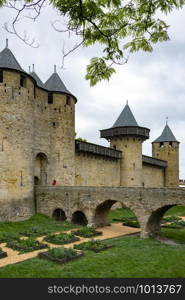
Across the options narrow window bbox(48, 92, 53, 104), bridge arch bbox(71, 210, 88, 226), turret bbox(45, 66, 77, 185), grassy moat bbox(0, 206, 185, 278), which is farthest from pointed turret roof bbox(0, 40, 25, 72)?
grassy moat bbox(0, 206, 185, 278)

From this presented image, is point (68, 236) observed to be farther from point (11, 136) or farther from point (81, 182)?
point (81, 182)

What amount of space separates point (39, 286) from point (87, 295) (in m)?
1.44

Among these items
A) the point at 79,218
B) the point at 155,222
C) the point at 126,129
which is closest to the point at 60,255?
the point at 155,222

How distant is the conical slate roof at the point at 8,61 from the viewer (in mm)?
18844

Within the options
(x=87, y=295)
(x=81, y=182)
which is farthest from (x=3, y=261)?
(x=81, y=182)

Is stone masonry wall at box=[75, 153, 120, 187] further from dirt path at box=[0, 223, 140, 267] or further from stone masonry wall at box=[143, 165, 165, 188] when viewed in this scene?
dirt path at box=[0, 223, 140, 267]

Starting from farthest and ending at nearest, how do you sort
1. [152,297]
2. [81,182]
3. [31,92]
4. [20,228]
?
1. [81,182]
2. [31,92]
3. [20,228]
4. [152,297]

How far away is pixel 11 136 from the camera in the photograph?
18.3 metres

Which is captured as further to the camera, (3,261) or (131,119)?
(131,119)

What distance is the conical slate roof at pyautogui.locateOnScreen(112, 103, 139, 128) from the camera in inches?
1224

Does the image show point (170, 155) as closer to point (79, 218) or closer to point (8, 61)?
point (79, 218)

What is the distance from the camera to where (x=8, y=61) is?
19.3 meters

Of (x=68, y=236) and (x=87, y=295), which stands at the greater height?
(x=87, y=295)

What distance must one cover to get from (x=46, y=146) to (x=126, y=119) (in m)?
12.9
